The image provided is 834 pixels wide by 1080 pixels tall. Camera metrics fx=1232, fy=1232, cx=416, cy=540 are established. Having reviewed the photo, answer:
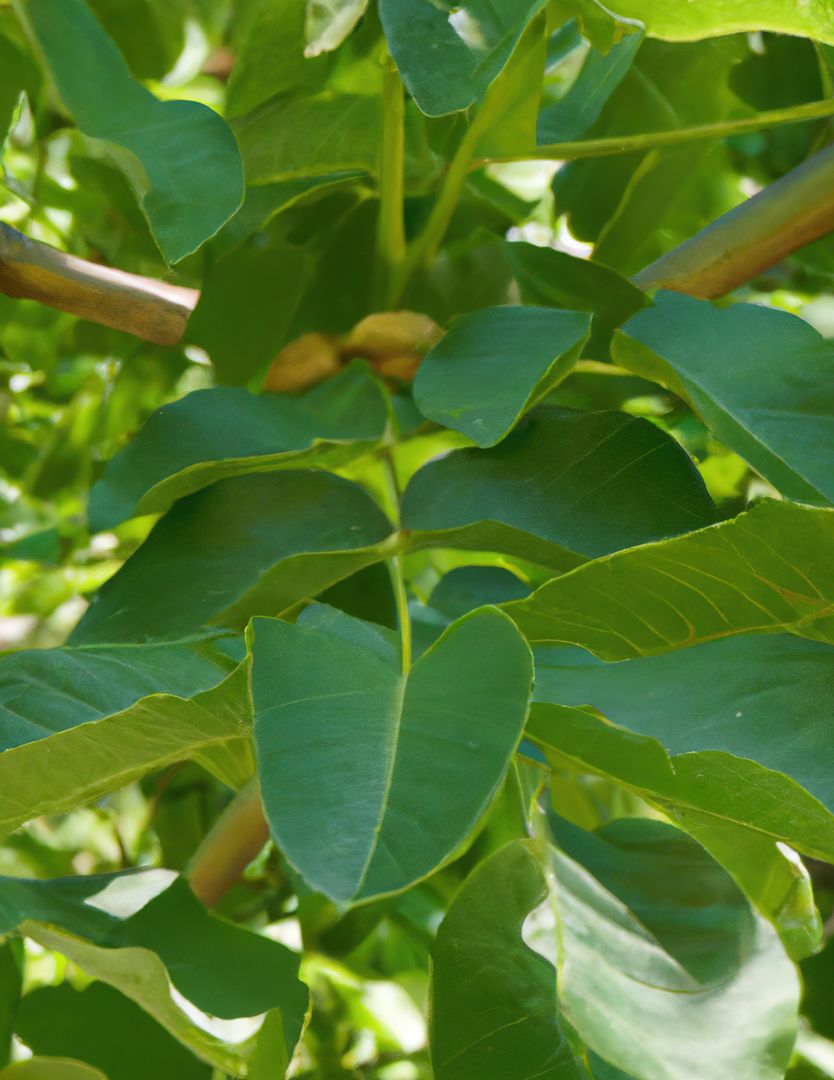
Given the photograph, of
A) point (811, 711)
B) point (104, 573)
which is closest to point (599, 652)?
point (811, 711)

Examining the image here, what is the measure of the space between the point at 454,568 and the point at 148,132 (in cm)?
15

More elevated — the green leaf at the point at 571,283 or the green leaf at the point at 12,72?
the green leaf at the point at 12,72

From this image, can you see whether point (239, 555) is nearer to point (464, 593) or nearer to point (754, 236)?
point (464, 593)

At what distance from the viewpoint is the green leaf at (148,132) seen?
0.93 feet

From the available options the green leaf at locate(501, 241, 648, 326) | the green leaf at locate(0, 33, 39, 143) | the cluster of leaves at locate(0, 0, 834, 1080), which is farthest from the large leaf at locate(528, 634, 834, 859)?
the green leaf at locate(0, 33, 39, 143)

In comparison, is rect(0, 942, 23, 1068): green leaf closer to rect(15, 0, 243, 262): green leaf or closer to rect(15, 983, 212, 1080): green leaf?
rect(15, 983, 212, 1080): green leaf

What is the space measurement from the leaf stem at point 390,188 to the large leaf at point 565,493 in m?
0.10

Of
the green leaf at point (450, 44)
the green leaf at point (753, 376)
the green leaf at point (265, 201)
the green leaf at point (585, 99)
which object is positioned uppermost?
the green leaf at point (450, 44)

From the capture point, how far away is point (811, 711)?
0.82 ft

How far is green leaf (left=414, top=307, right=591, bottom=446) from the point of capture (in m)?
0.29

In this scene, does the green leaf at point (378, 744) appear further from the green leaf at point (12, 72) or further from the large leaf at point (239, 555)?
the green leaf at point (12, 72)

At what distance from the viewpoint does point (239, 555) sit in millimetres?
323

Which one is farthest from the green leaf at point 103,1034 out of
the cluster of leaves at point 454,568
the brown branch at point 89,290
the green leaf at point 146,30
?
the green leaf at point 146,30

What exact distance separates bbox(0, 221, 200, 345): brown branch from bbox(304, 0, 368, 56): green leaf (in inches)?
3.6
